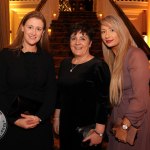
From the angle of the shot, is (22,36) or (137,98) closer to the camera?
(137,98)

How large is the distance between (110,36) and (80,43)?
27cm

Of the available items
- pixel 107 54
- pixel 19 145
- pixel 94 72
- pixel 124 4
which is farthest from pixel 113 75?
pixel 124 4

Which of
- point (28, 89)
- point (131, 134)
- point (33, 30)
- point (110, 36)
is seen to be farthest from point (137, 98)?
point (33, 30)

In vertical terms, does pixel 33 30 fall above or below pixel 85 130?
above

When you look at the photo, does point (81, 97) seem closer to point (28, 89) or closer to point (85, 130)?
point (85, 130)

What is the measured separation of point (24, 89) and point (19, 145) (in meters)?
0.46

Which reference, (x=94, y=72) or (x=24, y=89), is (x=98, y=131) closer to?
(x=94, y=72)

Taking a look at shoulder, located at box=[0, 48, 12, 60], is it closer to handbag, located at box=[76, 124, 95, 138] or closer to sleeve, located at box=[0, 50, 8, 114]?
sleeve, located at box=[0, 50, 8, 114]

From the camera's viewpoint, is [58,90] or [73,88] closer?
[73,88]

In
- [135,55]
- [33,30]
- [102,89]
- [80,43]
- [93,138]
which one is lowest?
[93,138]

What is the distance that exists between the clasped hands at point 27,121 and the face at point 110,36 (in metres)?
0.85

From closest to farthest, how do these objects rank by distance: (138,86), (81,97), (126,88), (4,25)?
(138,86), (126,88), (81,97), (4,25)

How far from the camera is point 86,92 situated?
246 centimetres

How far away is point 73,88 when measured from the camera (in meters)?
2.50
